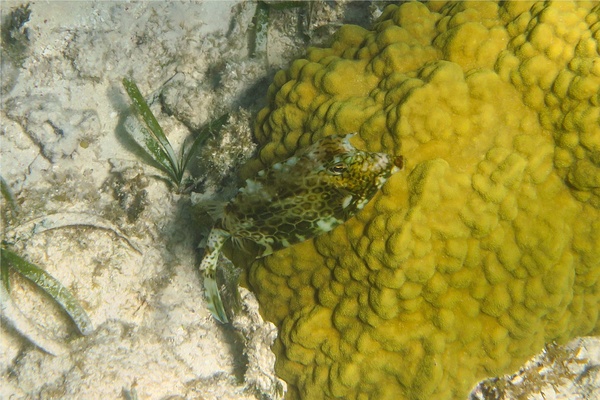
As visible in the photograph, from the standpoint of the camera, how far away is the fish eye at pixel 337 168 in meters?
3.04

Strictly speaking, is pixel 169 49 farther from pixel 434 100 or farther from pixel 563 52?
pixel 563 52

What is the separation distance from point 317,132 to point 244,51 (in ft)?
9.52

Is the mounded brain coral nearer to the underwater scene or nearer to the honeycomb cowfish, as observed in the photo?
the underwater scene

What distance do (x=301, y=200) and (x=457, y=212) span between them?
1.30 metres

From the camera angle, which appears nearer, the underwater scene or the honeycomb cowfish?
the honeycomb cowfish

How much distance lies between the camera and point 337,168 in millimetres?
3062

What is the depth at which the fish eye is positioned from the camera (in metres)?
3.04

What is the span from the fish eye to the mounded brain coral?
471 millimetres

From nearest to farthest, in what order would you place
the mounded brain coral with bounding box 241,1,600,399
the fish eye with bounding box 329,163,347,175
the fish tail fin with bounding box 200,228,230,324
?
the fish eye with bounding box 329,163,347,175 < the mounded brain coral with bounding box 241,1,600,399 < the fish tail fin with bounding box 200,228,230,324

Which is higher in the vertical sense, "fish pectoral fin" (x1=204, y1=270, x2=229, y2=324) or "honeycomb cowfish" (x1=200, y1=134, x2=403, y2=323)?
"honeycomb cowfish" (x1=200, y1=134, x2=403, y2=323)

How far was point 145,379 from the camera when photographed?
15.0 ft

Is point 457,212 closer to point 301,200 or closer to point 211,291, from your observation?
point 301,200

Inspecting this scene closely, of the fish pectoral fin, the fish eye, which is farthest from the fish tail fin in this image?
the fish eye

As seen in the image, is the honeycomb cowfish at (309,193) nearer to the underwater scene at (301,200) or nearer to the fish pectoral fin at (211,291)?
the underwater scene at (301,200)
